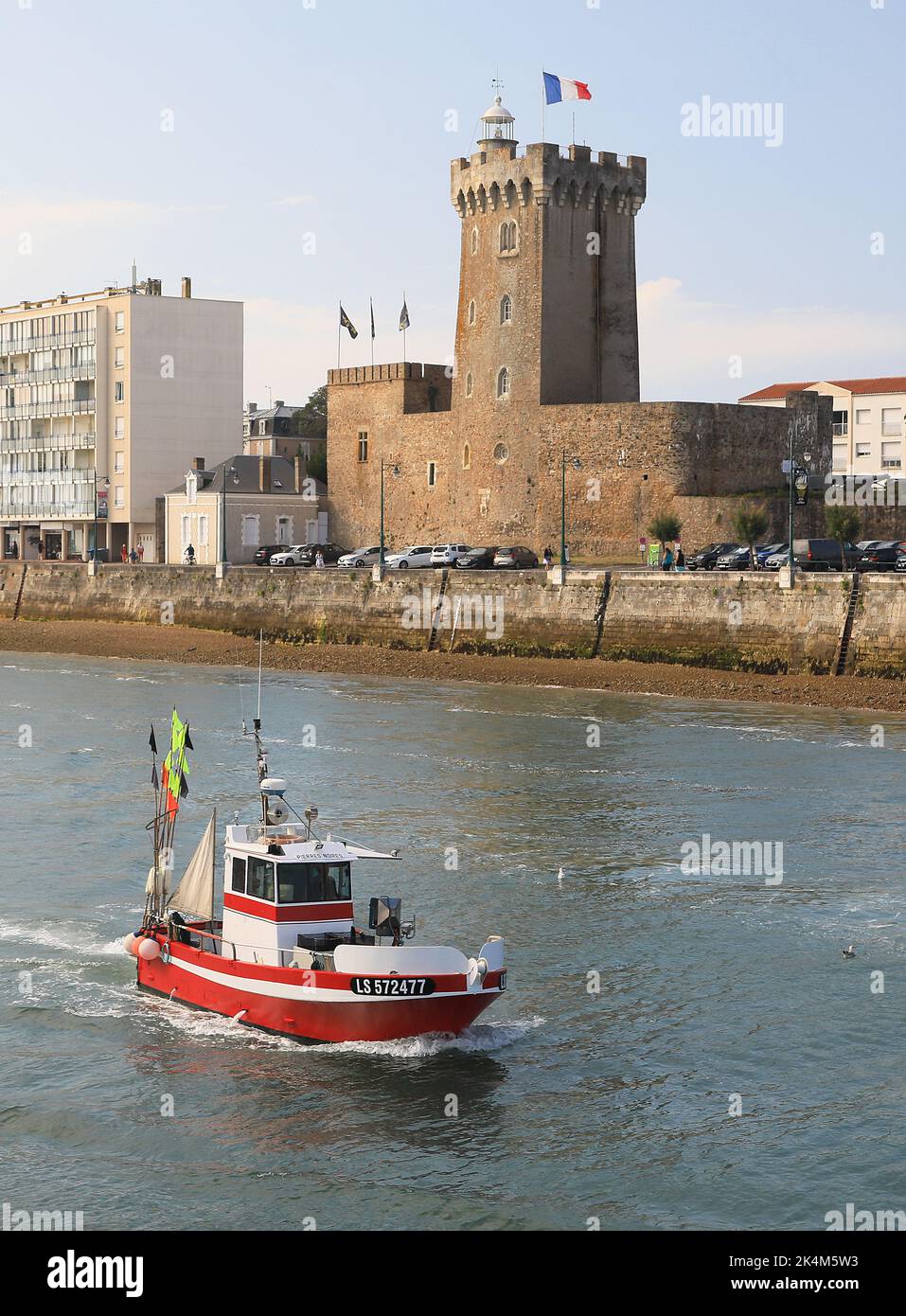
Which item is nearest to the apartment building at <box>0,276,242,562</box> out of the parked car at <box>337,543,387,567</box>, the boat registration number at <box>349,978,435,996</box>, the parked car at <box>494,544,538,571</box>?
the parked car at <box>337,543,387,567</box>

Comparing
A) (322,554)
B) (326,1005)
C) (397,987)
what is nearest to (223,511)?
(322,554)

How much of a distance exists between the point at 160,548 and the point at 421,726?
51.5m

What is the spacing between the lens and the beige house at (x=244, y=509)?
3356 inches

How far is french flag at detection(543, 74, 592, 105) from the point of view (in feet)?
217

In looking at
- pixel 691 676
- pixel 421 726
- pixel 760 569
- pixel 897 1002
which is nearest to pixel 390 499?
pixel 760 569

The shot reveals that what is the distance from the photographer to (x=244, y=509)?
85.8 m

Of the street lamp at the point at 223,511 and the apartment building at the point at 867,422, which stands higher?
the apartment building at the point at 867,422

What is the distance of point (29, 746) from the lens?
4059 centimetres

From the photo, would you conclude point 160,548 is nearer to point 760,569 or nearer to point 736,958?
point 760,569

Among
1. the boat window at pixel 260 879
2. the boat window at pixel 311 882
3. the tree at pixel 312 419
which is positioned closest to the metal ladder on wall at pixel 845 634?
the boat window at pixel 311 882

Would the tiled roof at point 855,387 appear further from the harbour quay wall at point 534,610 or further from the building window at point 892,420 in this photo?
the harbour quay wall at point 534,610

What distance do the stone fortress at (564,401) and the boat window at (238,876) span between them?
50.7m

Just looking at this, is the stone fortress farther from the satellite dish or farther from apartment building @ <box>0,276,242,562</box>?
the satellite dish

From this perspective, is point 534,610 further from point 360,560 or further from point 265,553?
point 265,553
